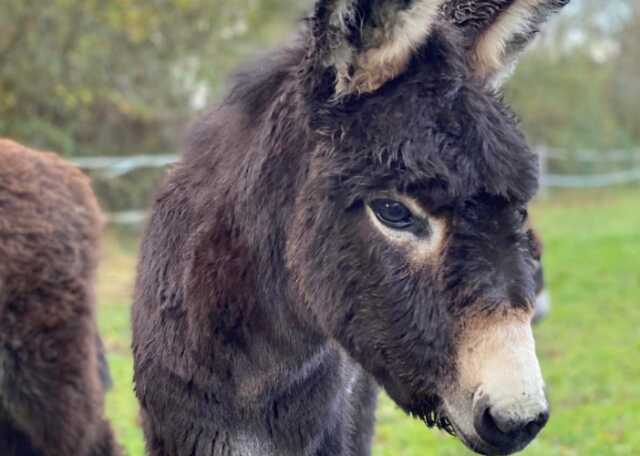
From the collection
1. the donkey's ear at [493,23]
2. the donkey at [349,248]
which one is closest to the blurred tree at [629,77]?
the donkey's ear at [493,23]

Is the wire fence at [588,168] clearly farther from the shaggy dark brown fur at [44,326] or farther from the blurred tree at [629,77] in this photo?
the shaggy dark brown fur at [44,326]

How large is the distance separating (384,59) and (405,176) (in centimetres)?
39

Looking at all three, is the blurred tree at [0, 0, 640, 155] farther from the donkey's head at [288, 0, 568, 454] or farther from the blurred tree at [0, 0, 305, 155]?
the donkey's head at [288, 0, 568, 454]

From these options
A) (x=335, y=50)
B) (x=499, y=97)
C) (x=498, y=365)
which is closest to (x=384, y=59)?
(x=335, y=50)

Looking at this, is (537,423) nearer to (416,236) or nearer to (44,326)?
(416,236)

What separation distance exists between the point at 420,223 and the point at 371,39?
1.88 feet

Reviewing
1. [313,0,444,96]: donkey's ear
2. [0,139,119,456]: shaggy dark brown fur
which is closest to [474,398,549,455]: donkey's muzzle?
[313,0,444,96]: donkey's ear

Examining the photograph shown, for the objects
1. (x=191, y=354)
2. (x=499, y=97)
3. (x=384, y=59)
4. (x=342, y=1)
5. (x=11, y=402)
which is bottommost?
(x=11, y=402)

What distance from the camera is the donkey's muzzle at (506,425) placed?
2.10m

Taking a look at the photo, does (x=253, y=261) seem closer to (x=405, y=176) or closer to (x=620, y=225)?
(x=405, y=176)

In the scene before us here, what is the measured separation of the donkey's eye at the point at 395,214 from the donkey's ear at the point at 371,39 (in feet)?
1.19

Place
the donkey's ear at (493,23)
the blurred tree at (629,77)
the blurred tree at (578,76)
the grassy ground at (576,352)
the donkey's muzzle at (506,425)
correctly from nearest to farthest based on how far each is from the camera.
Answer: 1. the donkey's muzzle at (506,425)
2. the donkey's ear at (493,23)
3. the grassy ground at (576,352)
4. the blurred tree at (578,76)
5. the blurred tree at (629,77)

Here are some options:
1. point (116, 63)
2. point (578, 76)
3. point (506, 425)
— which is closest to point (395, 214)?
point (506, 425)

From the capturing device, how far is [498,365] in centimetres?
215
